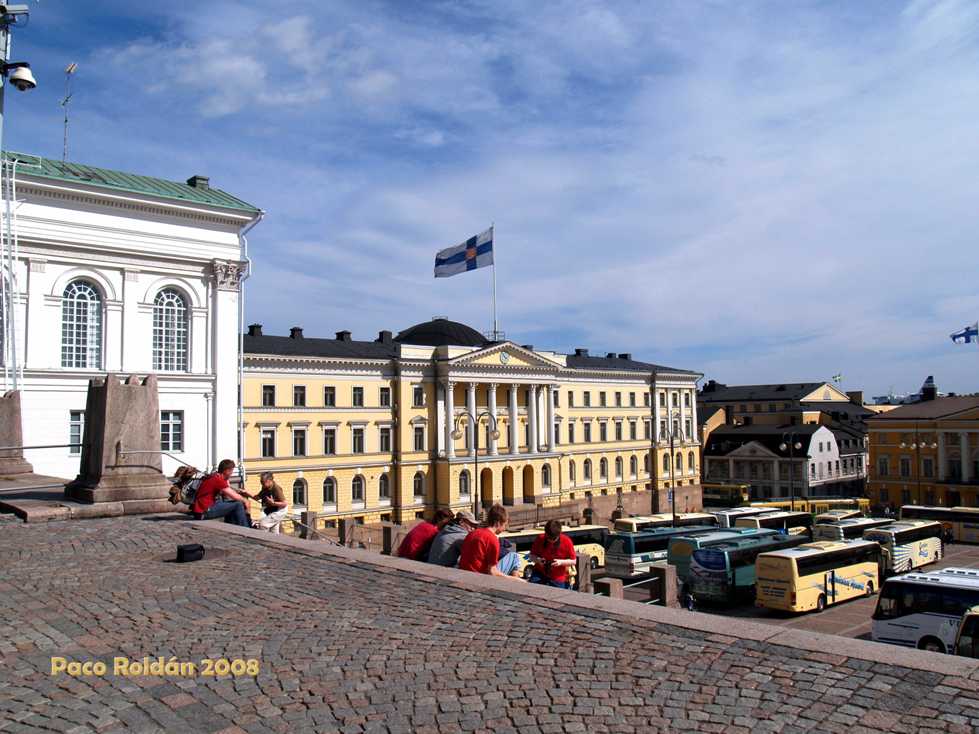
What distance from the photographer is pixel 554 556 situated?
11.6 m

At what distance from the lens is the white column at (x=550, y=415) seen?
67.8 m

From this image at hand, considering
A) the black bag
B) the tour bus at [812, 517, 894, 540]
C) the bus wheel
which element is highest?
the black bag

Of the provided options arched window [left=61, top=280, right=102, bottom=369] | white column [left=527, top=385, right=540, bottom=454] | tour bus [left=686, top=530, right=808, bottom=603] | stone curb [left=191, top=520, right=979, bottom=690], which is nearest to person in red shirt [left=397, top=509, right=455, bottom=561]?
stone curb [left=191, top=520, right=979, bottom=690]

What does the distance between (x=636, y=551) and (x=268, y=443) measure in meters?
26.9

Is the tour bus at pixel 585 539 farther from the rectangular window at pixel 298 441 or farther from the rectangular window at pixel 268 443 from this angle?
the rectangular window at pixel 268 443

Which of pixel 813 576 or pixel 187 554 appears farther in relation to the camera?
pixel 813 576

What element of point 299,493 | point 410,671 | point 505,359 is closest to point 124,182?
point 299,493

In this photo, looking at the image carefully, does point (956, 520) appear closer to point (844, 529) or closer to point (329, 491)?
point (844, 529)

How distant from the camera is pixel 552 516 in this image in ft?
200

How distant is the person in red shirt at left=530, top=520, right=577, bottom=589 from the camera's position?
450 inches

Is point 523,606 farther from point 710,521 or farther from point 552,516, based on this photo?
point 552,516

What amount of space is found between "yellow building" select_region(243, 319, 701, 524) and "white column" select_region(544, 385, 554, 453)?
10 cm

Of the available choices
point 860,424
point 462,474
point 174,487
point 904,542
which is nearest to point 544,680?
point 174,487

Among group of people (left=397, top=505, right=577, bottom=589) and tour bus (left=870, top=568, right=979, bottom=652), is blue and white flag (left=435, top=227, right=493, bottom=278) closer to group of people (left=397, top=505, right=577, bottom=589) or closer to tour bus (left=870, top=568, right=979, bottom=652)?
tour bus (left=870, top=568, right=979, bottom=652)
